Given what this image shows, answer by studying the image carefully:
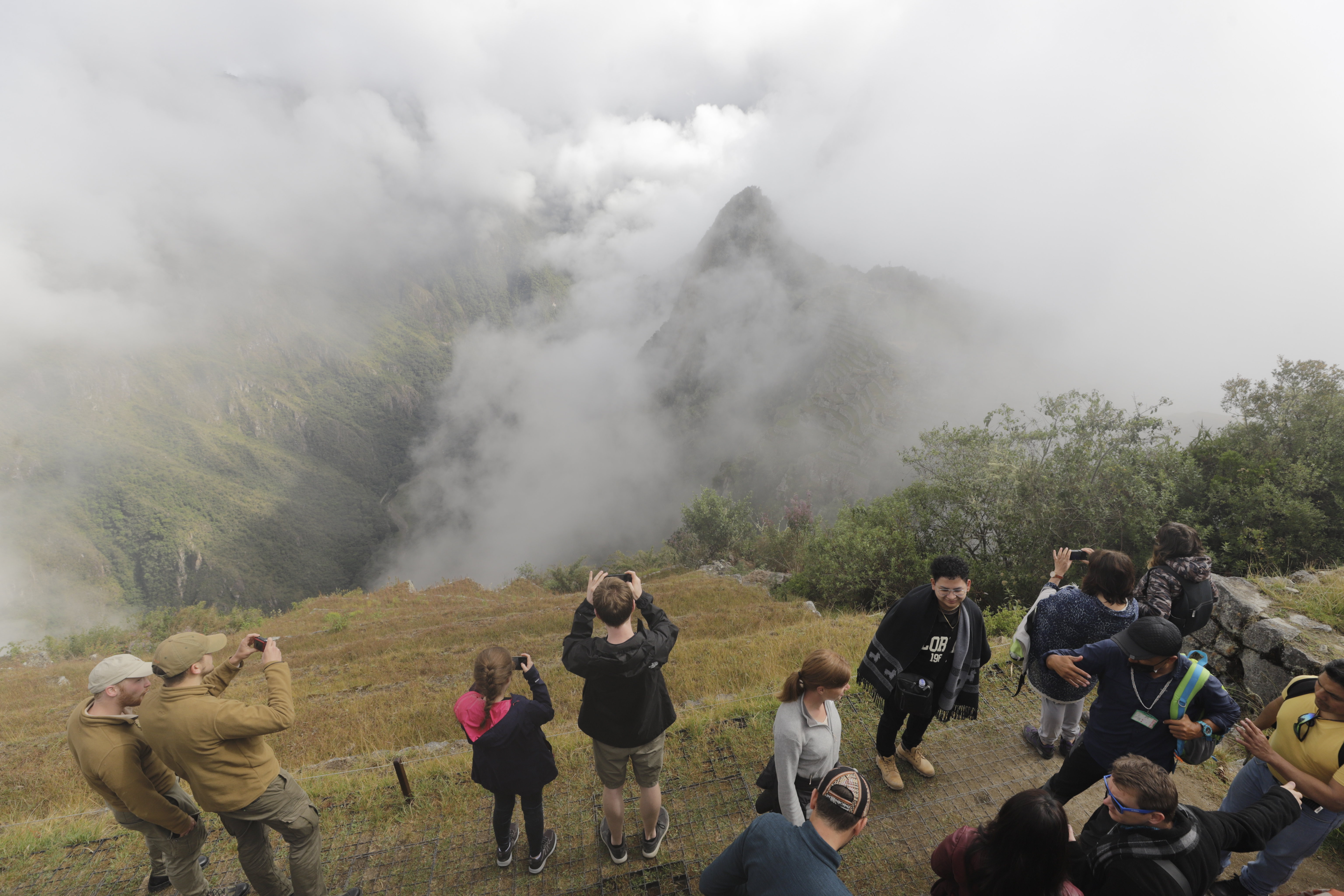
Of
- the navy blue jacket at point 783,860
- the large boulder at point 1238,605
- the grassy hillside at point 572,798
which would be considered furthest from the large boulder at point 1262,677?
the navy blue jacket at point 783,860

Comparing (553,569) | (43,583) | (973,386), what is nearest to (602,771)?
(553,569)

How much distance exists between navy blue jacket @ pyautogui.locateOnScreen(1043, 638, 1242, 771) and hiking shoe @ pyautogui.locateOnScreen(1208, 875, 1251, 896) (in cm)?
74

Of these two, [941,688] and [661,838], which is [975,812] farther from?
[661,838]

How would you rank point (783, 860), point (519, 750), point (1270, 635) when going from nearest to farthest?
point (783, 860) → point (519, 750) → point (1270, 635)

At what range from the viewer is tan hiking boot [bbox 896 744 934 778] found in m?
5.70

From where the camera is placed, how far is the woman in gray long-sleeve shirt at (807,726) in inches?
139

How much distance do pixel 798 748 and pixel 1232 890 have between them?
3.58 metres

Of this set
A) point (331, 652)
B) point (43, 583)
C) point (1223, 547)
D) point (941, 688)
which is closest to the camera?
point (941, 688)

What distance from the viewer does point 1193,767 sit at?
6.03 metres

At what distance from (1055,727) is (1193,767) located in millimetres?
1787

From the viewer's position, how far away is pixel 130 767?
14.1ft

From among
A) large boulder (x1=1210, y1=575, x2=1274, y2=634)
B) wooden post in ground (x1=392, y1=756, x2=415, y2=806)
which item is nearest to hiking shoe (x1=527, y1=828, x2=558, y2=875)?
wooden post in ground (x1=392, y1=756, x2=415, y2=806)

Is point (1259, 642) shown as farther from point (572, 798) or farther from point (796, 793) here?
point (572, 798)

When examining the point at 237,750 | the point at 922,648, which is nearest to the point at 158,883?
the point at 237,750
